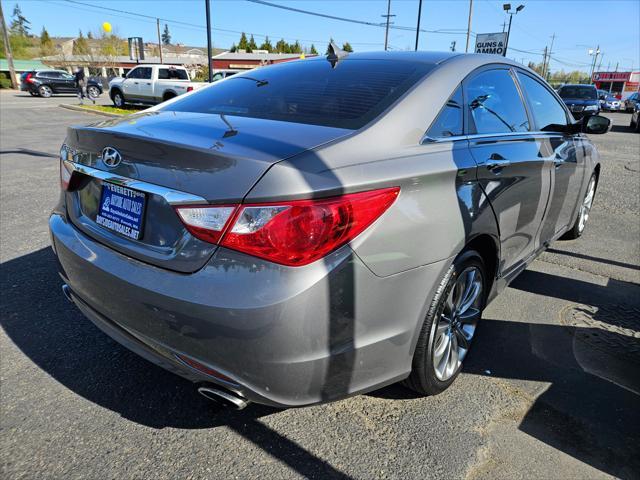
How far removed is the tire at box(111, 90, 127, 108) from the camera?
71.8ft

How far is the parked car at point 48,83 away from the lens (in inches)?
1197

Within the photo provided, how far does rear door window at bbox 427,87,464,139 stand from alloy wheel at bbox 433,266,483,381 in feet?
2.30

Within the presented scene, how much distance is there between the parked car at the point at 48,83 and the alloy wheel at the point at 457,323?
106 ft

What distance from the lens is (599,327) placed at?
3.29 meters

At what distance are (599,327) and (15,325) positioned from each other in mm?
3946

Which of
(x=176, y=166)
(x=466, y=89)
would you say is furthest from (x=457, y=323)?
(x=176, y=166)

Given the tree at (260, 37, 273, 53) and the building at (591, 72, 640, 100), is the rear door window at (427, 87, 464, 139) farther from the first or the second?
the tree at (260, 37, 273, 53)

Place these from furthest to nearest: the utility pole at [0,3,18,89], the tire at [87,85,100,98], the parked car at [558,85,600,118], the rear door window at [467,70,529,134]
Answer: the utility pole at [0,3,18,89], the tire at [87,85,100,98], the parked car at [558,85,600,118], the rear door window at [467,70,529,134]

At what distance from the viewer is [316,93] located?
2496 mm

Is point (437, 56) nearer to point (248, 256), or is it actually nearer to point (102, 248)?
point (248, 256)

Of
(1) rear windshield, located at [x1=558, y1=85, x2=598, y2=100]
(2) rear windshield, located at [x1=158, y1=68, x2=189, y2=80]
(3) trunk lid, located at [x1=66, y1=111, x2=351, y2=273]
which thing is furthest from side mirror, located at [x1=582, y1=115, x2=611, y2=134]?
(1) rear windshield, located at [x1=558, y1=85, x2=598, y2=100]

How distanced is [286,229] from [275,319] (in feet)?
1.02

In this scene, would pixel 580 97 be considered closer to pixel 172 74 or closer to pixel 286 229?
pixel 172 74

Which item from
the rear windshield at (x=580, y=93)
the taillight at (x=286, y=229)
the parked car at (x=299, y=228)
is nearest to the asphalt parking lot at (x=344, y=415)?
the parked car at (x=299, y=228)
